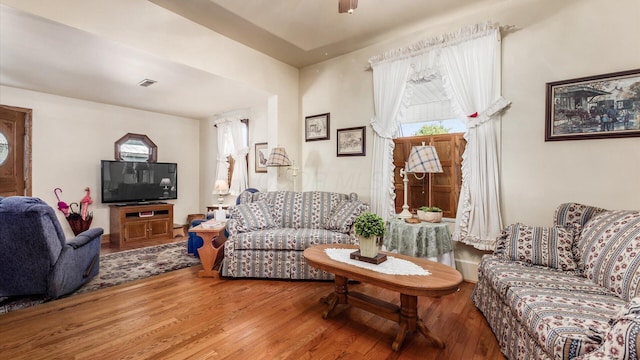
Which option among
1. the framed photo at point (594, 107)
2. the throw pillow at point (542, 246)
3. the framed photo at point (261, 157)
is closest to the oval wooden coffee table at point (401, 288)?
the throw pillow at point (542, 246)

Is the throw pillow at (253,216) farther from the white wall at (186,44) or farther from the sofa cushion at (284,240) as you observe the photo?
the white wall at (186,44)

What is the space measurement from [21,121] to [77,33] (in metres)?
2.90

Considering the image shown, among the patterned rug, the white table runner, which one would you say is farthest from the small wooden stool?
the white table runner

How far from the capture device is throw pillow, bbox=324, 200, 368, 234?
127 inches

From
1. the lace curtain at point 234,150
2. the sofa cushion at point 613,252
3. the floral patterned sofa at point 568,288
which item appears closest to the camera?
the floral patterned sofa at point 568,288

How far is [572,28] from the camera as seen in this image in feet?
8.12

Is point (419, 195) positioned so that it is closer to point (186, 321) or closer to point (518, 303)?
point (518, 303)

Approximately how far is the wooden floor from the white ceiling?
243cm

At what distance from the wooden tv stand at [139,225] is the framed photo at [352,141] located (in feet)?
11.5

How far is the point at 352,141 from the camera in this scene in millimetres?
3904

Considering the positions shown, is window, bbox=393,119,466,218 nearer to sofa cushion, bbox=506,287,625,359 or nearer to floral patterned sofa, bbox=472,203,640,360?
floral patterned sofa, bbox=472,203,640,360

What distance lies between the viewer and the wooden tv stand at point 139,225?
15.2 feet

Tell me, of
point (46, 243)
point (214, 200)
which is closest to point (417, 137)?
point (46, 243)

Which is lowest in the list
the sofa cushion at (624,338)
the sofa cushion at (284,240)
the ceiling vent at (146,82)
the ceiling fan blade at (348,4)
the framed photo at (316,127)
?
the sofa cushion at (284,240)
